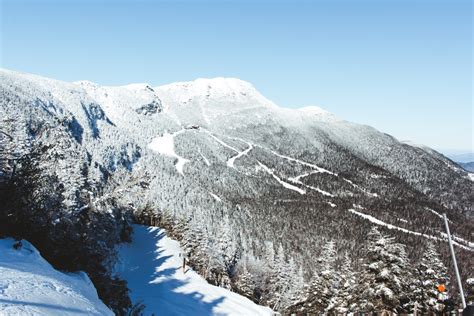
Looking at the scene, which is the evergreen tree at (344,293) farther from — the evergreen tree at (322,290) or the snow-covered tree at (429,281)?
the snow-covered tree at (429,281)

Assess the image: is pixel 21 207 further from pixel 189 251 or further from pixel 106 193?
pixel 189 251

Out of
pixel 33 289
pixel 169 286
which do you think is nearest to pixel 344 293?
→ pixel 33 289

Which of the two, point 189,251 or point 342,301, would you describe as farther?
point 189,251

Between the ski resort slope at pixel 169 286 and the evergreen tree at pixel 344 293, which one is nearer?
the evergreen tree at pixel 344 293

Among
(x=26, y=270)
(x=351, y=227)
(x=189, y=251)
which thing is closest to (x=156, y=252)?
(x=189, y=251)

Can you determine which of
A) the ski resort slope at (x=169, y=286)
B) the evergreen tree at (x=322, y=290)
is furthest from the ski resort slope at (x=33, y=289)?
the evergreen tree at (x=322, y=290)
